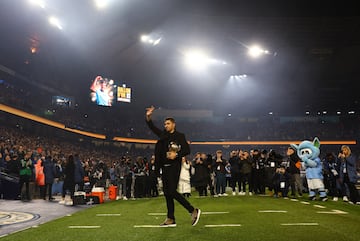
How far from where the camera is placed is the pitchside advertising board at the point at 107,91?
2831cm

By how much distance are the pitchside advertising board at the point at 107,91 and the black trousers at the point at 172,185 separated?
2406 centimetres

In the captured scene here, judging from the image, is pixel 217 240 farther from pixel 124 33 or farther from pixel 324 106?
pixel 324 106

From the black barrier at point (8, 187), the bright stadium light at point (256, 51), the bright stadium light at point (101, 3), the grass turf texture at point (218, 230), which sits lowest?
the grass turf texture at point (218, 230)

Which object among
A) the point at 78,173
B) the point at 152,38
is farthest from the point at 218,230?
the point at 152,38

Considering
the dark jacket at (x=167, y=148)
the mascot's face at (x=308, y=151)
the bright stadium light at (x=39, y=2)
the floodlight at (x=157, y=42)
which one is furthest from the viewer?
the floodlight at (x=157, y=42)

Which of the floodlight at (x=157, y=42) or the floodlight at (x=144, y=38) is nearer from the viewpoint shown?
the floodlight at (x=144, y=38)

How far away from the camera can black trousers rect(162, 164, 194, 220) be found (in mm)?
5219

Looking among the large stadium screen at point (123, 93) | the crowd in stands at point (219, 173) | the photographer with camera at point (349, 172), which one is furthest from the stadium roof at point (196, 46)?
the photographer with camera at point (349, 172)

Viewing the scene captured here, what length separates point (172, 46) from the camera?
80.7 feet

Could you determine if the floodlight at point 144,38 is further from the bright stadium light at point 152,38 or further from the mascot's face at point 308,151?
the mascot's face at point 308,151

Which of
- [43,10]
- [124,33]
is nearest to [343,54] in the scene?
[124,33]

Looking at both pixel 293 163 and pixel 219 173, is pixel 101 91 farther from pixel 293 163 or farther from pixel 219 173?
pixel 293 163

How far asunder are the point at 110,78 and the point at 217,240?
31384 millimetres

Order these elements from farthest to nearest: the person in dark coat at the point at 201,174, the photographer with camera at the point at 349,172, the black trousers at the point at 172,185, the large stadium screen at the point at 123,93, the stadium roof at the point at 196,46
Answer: the large stadium screen at the point at 123,93, the stadium roof at the point at 196,46, the person in dark coat at the point at 201,174, the photographer with camera at the point at 349,172, the black trousers at the point at 172,185
